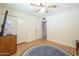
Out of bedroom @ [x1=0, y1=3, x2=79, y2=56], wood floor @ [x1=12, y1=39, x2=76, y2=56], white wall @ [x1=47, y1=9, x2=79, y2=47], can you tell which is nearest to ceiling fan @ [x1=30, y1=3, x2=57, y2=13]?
bedroom @ [x1=0, y1=3, x2=79, y2=56]

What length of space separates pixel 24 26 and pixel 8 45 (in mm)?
512

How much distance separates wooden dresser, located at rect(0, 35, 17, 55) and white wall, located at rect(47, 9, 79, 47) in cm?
71

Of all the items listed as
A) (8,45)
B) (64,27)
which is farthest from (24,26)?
(64,27)

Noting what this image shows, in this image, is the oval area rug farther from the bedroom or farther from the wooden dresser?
the wooden dresser

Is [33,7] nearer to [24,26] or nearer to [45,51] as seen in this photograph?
[24,26]

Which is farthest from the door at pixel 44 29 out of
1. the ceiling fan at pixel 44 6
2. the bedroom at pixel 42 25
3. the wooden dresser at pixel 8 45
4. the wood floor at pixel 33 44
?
the wooden dresser at pixel 8 45

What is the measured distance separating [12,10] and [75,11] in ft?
3.88

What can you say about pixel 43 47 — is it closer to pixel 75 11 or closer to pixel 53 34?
pixel 53 34

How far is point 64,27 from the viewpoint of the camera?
1.82m

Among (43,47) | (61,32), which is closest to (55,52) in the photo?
(43,47)

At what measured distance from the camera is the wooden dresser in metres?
1.80

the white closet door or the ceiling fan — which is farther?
the white closet door

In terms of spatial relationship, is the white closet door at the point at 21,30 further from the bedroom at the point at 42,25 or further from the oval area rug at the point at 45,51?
the oval area rug at the point at 45,51

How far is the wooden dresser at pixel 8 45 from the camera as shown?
1.80 m
